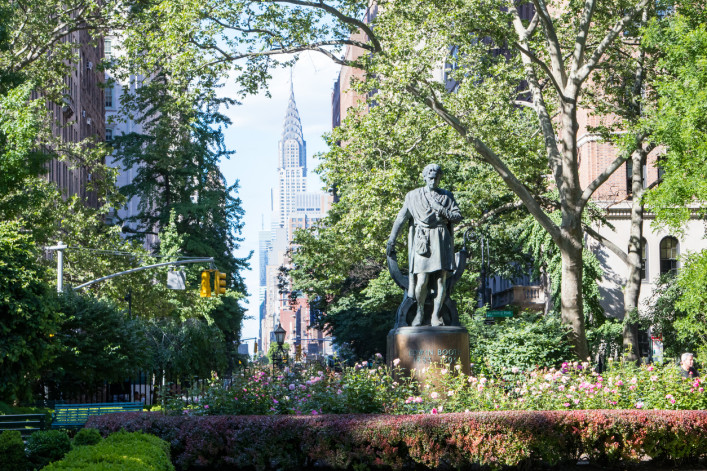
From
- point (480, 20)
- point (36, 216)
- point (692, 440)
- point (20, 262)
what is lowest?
point (692, 440)

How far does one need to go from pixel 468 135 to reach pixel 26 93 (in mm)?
11547

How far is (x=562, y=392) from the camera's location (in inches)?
594

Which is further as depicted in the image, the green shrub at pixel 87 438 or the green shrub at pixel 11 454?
the green shrub at pixel 87 438

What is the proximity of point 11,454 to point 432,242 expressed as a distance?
8.81m

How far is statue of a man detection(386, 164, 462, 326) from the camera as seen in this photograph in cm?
1686

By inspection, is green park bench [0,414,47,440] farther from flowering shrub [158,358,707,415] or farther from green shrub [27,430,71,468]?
green shrub [27,430,71,468]

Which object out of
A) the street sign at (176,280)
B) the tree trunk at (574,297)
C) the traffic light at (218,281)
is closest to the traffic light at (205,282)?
the traffic light at (218,281)

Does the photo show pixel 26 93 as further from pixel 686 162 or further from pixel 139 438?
pixel 686 162

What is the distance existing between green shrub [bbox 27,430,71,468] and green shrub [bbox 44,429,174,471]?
1.78ft

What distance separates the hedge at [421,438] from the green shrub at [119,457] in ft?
5.78

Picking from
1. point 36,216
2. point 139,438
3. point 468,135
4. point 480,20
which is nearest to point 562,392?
point 139,438

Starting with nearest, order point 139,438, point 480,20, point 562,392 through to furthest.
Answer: point 139,438 < point 562,392 < point 480,20

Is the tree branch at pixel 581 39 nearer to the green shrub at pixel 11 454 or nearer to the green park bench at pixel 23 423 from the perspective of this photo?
the green park bench at pixel 23 423

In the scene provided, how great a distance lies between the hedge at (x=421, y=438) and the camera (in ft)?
41.2
